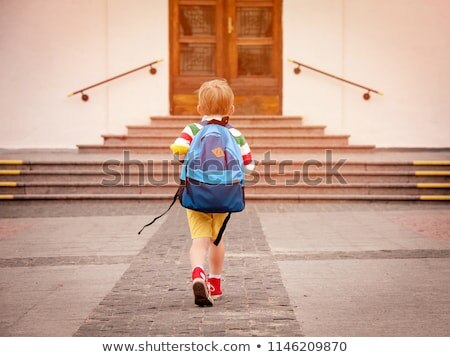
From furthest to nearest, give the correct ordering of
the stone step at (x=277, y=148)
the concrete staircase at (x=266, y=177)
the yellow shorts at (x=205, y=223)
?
the stone step at (x=277, y=148), the concrete staircase at (x=266, y=177), the yellow shorts at (x=205, y=223)

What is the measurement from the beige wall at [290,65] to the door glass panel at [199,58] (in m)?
0.43

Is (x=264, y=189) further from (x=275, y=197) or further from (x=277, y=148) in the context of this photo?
(x=277, y=148)

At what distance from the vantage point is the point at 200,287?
524cm

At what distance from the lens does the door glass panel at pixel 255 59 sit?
15500 mm

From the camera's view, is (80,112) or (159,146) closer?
(159,146)

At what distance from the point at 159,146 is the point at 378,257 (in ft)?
22.7

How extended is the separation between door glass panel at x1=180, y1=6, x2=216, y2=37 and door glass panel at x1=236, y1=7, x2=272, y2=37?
1.64 ft

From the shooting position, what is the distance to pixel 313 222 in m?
9.65

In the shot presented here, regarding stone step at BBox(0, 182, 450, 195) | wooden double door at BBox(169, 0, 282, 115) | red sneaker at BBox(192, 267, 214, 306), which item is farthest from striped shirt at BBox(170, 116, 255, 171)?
wooden double door at BBox(169, 0, 282, 115)

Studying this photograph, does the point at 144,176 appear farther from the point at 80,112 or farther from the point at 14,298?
the point at 14,298

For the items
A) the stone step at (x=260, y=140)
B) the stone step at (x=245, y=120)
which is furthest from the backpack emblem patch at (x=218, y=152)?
the stone step at (x=245, y=120)

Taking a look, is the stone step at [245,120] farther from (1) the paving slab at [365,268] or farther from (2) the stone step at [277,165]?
(1) the paving slab at [365,268]

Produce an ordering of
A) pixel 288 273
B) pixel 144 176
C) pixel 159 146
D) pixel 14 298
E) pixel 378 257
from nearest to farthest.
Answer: pixel 14 298, pixel 288 273, pixel 378 257, pixel 144 176, pixel 159 146
